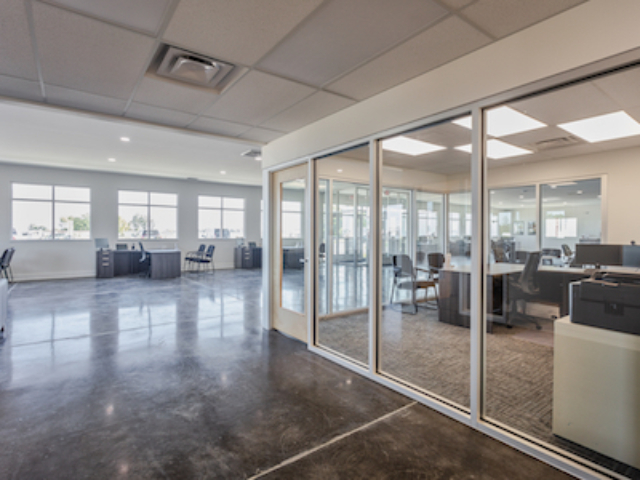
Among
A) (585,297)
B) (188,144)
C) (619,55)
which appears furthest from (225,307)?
(619,55)

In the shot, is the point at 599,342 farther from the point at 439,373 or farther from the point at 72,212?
the point at 72,212

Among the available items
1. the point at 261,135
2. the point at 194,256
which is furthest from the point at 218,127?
the point at 194,256

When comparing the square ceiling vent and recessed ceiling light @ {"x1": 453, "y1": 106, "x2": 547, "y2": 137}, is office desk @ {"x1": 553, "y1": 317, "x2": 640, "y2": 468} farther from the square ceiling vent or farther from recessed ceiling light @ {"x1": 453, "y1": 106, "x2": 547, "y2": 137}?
the square ceiling vent

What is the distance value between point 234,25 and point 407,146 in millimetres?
1930

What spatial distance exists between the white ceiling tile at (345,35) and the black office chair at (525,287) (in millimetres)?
2190

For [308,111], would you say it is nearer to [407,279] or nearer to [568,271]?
[407,279]

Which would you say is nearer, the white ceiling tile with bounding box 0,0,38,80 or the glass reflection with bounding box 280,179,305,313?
the white ceiling tile with bounding box 0,0,38,80

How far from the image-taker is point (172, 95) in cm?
312

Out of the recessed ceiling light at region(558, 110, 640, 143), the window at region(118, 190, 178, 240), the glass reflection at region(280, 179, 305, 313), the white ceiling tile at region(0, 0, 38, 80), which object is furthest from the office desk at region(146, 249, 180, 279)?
the recessed ceiling light at region(558, 110, 640, 143)

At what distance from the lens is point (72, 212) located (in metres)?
9.80

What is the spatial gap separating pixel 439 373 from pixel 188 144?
248 inches

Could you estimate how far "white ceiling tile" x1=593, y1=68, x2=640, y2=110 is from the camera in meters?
1.98

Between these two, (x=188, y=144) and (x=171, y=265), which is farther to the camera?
(x=171, y=265)

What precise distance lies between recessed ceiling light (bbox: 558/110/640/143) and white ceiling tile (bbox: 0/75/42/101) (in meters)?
4.68
